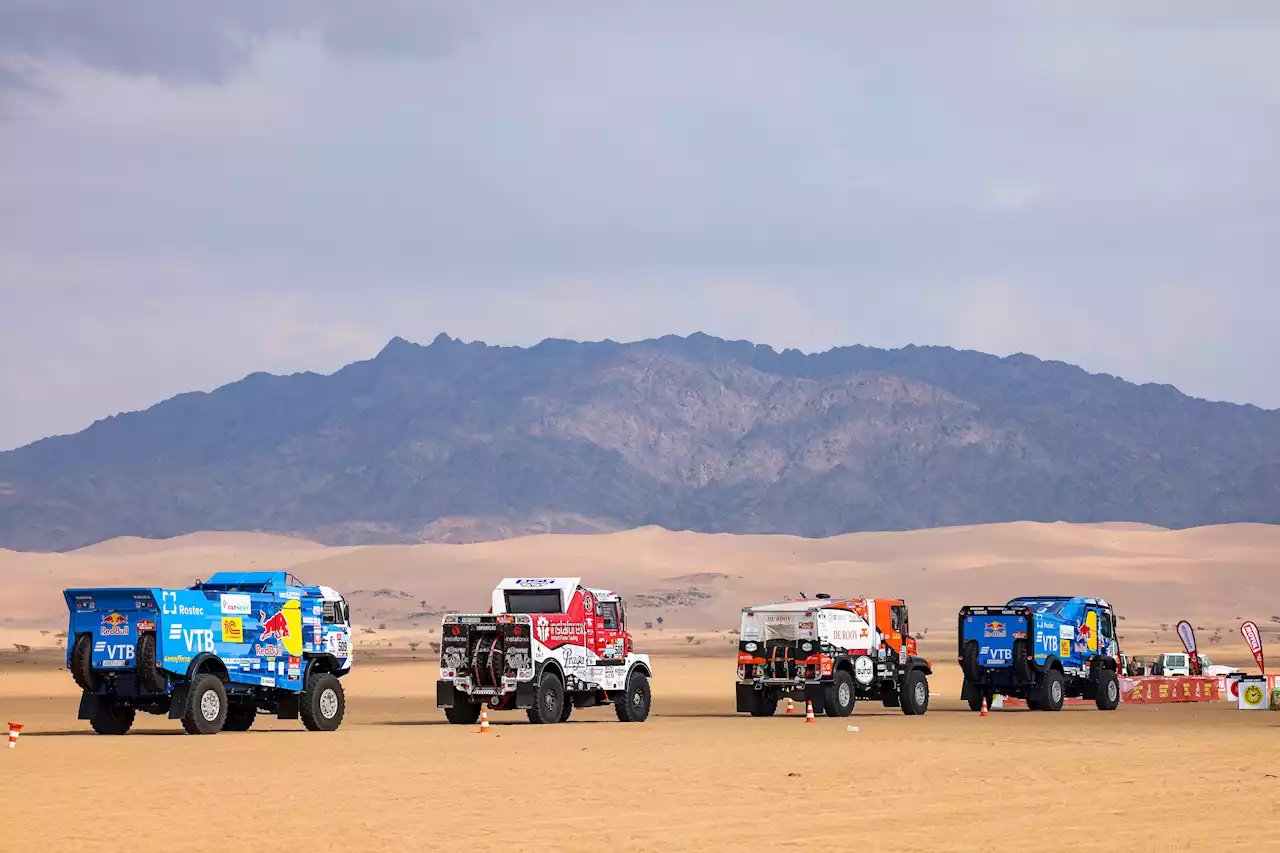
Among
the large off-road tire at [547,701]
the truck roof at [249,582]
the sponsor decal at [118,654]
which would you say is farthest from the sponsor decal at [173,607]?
the large off-road tire at [547,701]

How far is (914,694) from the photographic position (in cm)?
4088

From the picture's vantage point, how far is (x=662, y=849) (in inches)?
735

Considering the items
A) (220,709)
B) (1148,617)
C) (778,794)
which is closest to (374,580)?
(1148,617)

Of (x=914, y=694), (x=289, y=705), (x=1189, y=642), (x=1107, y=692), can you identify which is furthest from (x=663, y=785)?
(x=1189, y=642)

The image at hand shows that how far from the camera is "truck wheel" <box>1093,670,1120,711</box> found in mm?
43969

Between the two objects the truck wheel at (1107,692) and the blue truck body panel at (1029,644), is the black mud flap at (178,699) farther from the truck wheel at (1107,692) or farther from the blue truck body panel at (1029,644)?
the truck wheel at (1107,692)

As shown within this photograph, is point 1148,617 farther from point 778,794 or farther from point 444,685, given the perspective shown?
point 778,794

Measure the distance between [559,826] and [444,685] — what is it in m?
16.7

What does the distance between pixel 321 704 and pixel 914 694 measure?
12.0 metres

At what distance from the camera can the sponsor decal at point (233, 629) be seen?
33938 mm

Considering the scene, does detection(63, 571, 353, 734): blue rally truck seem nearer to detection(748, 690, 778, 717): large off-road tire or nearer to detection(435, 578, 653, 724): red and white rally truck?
detection(435, 578, 653, 724): red and white rally truck

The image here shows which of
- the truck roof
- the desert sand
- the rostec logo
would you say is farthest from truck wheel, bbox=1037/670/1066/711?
the rostec logo

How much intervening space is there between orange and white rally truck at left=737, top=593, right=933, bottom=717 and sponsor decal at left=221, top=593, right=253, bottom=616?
947 centimetres

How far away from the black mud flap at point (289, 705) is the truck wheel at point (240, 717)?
0.46 meters
